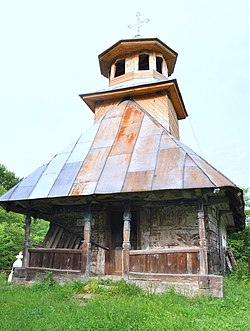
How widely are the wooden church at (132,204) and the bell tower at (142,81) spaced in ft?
0.34

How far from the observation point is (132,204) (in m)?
9.10

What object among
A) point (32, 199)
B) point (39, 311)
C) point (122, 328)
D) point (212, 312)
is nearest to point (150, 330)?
point (122, 328)

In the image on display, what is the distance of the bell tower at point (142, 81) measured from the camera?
12.2 metres

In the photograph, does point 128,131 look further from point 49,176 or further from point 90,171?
point 49,176

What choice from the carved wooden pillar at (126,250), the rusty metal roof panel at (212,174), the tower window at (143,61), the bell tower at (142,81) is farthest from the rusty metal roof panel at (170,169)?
the tower window at (143,61)

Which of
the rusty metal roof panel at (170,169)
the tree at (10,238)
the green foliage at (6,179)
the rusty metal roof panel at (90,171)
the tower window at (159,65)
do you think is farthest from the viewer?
the green foliage at (6,179)

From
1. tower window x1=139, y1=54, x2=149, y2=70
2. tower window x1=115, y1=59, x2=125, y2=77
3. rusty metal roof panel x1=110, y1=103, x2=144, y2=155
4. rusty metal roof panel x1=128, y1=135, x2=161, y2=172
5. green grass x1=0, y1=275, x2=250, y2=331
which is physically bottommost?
green grass x1=0, y1=275, x2=250, y2=331

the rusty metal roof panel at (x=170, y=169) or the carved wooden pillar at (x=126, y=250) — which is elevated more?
the rusty metal roof panel at (x=170, y=169)

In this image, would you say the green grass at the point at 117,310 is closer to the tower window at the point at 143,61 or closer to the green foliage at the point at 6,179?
the tower window at the point at 143,61

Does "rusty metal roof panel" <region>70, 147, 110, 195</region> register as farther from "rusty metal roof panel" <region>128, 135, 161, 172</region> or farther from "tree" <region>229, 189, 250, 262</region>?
"tree" <region>229, 189, 250, 262</region>

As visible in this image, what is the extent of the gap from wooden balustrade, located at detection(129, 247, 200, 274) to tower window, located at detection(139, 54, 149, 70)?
9.39m

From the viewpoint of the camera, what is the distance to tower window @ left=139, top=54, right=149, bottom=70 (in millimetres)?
14157

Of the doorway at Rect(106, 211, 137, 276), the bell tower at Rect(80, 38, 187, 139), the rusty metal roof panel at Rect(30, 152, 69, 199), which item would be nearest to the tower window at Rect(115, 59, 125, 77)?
the bell tower at Rect(80, 38, 187, 139)

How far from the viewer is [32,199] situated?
859 centimetres
